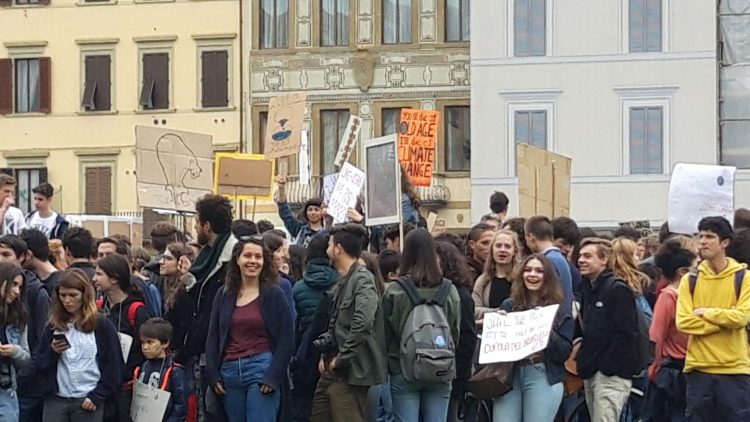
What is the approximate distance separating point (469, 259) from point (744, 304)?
109 inches

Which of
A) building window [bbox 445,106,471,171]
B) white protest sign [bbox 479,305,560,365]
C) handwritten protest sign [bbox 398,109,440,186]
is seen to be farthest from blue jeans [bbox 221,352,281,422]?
building window [bbox 445,106,471,171]

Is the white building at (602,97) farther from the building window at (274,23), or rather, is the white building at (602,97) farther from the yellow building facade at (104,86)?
the yellow building facade at (104,86)

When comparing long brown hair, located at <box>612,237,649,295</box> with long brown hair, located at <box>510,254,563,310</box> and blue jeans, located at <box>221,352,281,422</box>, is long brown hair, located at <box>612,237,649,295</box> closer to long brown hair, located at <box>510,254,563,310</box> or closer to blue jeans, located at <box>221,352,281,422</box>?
long brown hair, located at <box>510,254,563,310</box>

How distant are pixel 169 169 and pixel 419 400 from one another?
928 centimetres

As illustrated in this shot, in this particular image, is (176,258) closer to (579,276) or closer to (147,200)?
(579,276)

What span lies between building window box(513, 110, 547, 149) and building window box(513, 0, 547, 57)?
1448mm

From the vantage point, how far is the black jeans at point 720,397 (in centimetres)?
1305

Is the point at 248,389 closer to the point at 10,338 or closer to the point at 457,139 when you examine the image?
the point at 10,338

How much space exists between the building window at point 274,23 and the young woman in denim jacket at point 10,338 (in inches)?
1277

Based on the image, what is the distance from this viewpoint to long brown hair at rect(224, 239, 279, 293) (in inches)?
505

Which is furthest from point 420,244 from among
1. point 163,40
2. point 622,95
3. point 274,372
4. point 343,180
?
point 163,40

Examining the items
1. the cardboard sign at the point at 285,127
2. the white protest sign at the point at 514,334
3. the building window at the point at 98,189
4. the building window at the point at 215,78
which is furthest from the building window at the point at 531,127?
the white protest sign at the point at 514,334

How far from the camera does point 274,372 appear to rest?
12633mm

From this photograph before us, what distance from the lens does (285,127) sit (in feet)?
75.0
